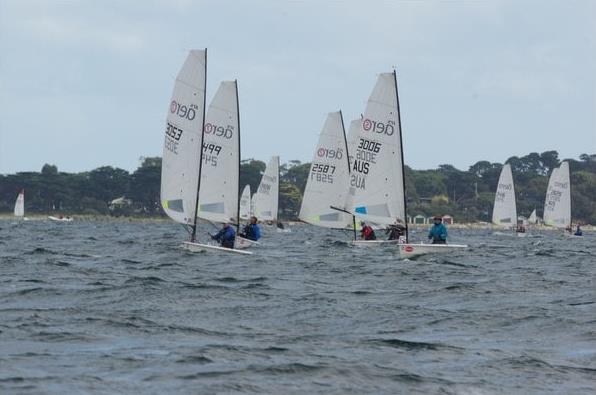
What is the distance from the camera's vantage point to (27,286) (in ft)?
64.8

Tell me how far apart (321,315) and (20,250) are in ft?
66.9

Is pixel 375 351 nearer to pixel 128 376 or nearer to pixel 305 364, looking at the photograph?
pixel 305 364

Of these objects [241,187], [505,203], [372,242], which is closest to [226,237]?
[372,242]

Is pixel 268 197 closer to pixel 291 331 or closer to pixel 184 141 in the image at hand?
pixel 184 141

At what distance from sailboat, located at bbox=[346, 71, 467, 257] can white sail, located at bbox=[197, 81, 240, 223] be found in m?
4.76

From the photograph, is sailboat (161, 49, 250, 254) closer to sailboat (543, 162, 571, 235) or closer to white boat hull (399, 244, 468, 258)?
white boat hull (399, 244, 468, 258)

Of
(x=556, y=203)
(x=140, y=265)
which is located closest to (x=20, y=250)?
(x=140, y=265)

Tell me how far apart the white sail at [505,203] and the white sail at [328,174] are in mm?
31695

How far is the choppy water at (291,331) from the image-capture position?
37.1ft

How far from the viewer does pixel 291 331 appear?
1472 cm

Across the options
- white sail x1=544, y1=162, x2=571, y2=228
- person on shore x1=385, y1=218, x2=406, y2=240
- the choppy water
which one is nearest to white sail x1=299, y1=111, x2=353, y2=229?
person on shore x1=385, y1=218, x2=406, y2=240

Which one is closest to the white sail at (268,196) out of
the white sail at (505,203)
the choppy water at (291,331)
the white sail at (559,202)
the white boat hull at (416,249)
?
the white sail at (505,203)

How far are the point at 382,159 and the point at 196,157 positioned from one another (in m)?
6.73

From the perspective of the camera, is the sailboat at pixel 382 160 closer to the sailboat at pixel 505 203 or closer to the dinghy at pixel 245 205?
the sailboat at pixel 505 203
